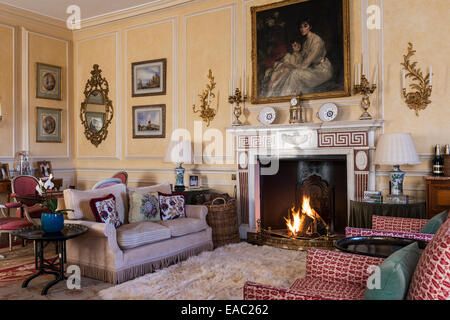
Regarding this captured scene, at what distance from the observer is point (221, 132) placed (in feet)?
16.3

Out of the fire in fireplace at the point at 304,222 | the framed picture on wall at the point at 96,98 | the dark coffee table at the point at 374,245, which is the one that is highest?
the framed picture on wall at the point at 96,98

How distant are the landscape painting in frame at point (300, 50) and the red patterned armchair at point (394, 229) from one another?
169 centimetres

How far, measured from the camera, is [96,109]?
6.07m

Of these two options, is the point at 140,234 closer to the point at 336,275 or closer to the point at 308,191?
the point at 336,275

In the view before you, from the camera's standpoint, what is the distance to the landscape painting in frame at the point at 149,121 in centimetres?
543

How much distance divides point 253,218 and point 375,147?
1646 millimetres

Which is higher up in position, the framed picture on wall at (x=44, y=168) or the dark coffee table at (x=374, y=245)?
the framed picture on wall at (x=44, y=168)

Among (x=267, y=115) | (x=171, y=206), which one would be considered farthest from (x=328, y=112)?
(x=171, y=206)

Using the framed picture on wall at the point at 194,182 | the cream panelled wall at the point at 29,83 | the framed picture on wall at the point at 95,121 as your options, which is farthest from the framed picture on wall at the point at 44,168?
the framed picture on wall at the point at 194,182

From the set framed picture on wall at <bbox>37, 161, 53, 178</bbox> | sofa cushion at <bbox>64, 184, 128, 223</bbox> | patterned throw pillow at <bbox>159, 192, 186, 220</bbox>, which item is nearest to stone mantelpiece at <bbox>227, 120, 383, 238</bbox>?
patterned throw pillow at <bbox>159, 192, 186, 220</bbox>

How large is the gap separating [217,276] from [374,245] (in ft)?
4.31

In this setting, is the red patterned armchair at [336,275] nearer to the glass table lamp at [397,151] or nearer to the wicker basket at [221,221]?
the glass table lamp at [397,151]

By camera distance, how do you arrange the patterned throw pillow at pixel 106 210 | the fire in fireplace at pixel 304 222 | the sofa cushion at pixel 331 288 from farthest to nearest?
1. the fire in fireplace at pixel 304 222
2. the patterned throw pillow at pixel 106 210
3. the sofa cushion at pixel 331 288
